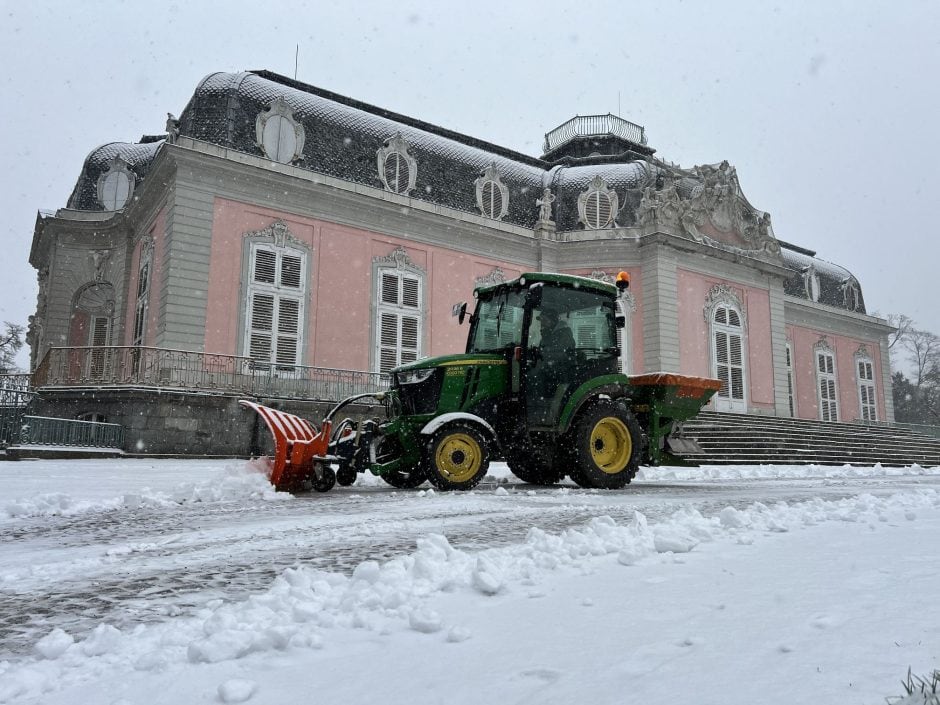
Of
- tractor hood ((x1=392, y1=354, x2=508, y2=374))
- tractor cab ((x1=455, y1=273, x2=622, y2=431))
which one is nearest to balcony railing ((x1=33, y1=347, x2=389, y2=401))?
tractor hood ((x1=392, y1=354, x2=508, y2=374))

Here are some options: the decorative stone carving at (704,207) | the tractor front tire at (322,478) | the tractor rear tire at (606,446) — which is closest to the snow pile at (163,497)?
the tractor front tire at (322,478)

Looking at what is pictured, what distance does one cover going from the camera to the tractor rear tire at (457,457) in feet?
22.7

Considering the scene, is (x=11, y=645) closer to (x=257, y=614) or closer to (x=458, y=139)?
(x=257, y=614)

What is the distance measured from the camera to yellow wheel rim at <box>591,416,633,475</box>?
313 inches

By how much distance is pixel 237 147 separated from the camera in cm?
1573

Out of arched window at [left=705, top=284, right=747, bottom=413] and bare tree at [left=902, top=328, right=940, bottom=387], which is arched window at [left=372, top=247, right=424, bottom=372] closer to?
arched window at [left=705, top=284, right=747, bottom=413]

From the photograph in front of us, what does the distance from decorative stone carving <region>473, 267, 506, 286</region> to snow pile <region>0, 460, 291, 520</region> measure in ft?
41.8

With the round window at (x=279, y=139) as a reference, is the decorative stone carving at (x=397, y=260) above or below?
below

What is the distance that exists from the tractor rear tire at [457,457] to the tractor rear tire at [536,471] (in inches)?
51.9

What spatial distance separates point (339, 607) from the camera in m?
2.27

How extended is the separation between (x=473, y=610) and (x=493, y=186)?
61.4ft

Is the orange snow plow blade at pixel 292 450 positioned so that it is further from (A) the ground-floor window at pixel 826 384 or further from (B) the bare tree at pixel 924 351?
(B) the bare tree at pixel 924 351

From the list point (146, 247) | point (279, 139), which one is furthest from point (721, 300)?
point (146, 247)

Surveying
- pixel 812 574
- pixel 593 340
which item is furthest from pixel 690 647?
pixel 593 340
